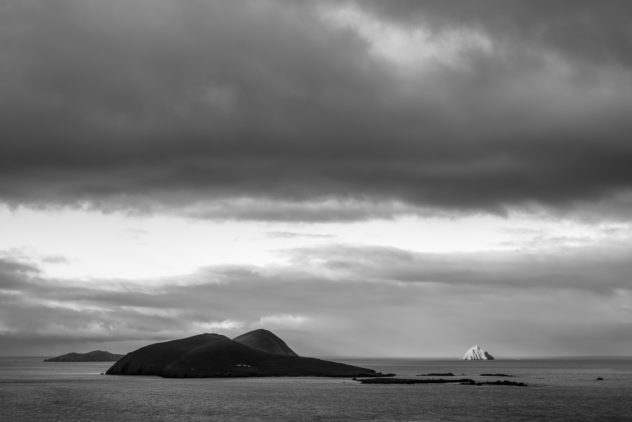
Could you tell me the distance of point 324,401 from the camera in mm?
155500

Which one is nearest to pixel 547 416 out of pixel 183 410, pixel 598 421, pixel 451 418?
pixel 598 421

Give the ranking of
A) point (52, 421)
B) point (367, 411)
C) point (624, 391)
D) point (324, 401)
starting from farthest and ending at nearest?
point (624, 391), point (324, 401), point (367, 411), point (52, 421)

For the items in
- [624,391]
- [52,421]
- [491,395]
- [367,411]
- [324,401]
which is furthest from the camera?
[624,391]

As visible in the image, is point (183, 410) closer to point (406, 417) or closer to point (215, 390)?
point (406, 417)

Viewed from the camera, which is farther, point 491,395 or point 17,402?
point 491,395

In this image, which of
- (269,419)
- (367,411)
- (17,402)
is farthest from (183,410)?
(17,402)

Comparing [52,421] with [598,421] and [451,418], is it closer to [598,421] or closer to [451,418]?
[451,418]

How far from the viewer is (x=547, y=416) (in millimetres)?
124812

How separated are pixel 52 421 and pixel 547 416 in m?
79.9

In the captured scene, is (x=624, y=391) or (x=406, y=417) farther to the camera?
(x=624, y=391)

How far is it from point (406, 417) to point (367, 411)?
11.8 meters

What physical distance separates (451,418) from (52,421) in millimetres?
63442

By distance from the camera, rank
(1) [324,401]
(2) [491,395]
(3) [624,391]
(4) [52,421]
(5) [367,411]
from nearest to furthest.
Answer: (4) [52,421] → (5) [367,411] → (1) [324,401] → (2) [491,395] → (3) [624,391]

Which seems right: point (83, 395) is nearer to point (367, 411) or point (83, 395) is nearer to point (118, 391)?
point (118, 391)
